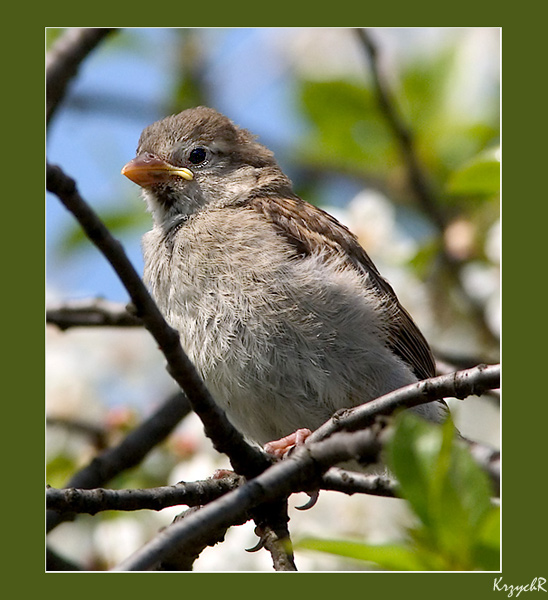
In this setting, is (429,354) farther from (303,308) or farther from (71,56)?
(71,56)

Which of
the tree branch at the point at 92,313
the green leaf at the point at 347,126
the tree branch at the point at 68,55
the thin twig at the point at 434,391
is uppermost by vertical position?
the green leaf at the point at 347,126

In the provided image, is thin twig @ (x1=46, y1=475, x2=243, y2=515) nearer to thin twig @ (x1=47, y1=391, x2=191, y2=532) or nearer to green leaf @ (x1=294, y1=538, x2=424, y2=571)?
green leaf @ (x1=294, y1=538, x2=424, y2=571)

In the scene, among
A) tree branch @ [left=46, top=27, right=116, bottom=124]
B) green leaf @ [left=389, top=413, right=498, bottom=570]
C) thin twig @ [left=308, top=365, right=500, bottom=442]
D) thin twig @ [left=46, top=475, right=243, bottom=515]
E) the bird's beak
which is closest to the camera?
green leaf @ [left=389, top=413, right=498, bottom=570]

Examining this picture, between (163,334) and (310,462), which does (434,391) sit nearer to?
(310,462)

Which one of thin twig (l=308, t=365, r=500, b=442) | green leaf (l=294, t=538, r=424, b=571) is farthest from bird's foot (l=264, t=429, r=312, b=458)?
green leaf (l=294, t=538, r=424, b=571)

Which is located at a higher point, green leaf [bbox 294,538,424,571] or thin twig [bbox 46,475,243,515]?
thin twig [bbox 46,475,243,515]

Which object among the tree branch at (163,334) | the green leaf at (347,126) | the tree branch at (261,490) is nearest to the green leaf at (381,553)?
the tree branch at (261,490)

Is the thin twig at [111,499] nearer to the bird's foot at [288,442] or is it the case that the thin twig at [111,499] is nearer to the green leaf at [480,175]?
the bird's foot at [288,442]
